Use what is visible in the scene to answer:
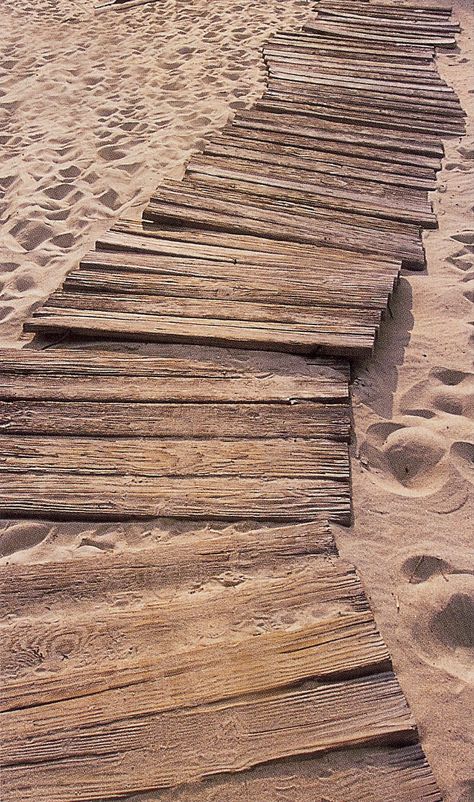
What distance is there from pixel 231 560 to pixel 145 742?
0.64 m

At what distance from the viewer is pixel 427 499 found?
99.7 inches

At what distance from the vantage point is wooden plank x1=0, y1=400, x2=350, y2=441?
275 cm

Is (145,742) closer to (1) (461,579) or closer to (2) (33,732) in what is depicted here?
(2) (33,732)

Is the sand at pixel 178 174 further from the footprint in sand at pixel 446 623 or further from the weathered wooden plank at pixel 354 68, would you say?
the weathered wooden plank at pixel 354 68

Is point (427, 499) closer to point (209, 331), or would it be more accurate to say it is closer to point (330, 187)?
point (209, 331)

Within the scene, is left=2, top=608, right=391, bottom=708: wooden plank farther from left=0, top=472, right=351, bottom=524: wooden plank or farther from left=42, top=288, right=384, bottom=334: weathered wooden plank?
left=42, top=288, right=384, bottom=334: weathered wooden plank

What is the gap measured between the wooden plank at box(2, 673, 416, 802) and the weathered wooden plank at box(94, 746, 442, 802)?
3cm

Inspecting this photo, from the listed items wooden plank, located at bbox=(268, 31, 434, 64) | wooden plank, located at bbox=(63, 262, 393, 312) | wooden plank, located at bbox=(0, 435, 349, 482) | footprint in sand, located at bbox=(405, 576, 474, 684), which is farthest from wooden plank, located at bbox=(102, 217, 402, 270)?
wooden plank, located at bbox=(268, 31, 434, 64)

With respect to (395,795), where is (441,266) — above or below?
above

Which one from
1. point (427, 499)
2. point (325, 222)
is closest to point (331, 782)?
point (427, 499)

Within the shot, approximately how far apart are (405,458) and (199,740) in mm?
1331

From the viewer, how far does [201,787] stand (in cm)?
179

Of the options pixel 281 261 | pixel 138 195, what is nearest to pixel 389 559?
pixel 281 261

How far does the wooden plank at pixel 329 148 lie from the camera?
4.61 meters
